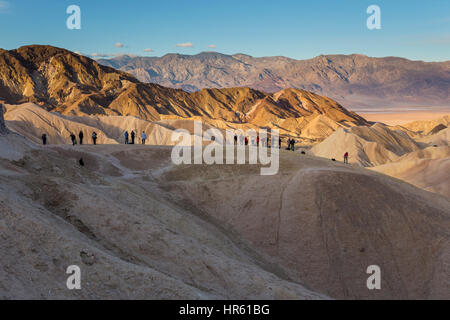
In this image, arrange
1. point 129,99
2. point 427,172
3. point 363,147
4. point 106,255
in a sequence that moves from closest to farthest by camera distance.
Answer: point 106,255 → point 427,172 → point 363,147 → point 129,99

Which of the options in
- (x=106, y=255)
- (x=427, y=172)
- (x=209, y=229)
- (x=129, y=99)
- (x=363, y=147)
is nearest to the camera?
(x=106, y=255)

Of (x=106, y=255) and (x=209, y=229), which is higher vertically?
(x=106, y=255)

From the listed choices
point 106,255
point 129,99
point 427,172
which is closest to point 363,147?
point 427,172

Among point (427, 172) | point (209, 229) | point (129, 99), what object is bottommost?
point (209, 229)

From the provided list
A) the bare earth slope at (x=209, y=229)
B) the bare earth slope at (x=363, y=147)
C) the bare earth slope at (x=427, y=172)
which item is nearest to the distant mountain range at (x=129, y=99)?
the bare earth slope at (x=363, y=147)

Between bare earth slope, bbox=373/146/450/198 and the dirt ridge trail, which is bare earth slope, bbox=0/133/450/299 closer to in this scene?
the dirt ridge trail

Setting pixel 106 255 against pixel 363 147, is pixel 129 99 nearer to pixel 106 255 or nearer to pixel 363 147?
pixel 363 147

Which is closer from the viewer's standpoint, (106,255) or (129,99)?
(106,255)

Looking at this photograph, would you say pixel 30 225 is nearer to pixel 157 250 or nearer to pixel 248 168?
pixel 157 250

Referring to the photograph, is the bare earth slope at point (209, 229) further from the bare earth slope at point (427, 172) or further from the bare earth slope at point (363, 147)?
Answer: the bare earth slope at point (363, 147)
